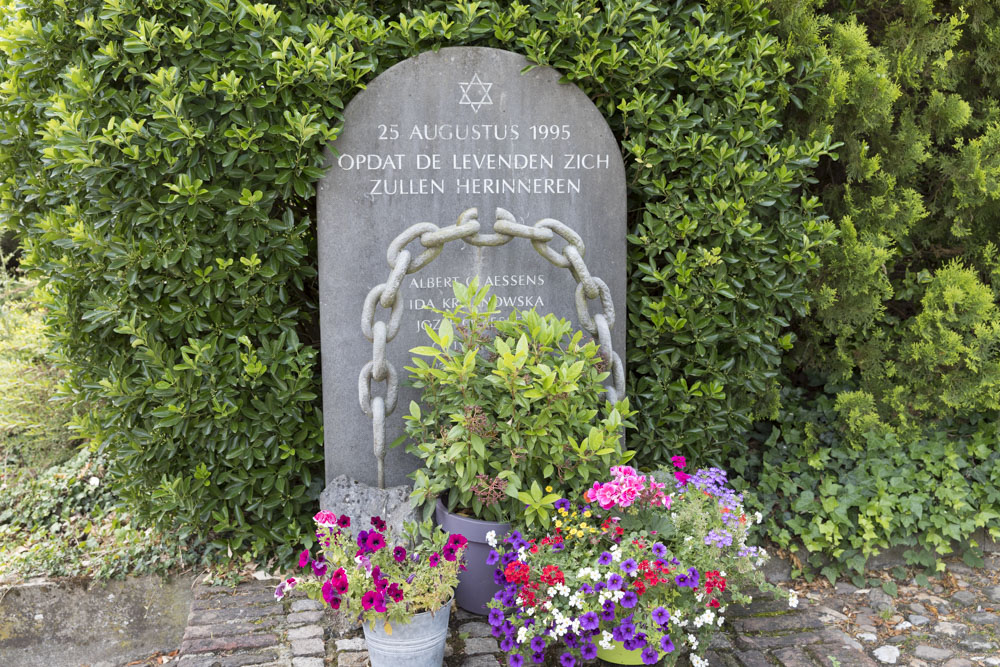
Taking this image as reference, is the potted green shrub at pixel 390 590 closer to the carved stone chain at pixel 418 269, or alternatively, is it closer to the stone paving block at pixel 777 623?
the carved stone chain at pixel 418 269

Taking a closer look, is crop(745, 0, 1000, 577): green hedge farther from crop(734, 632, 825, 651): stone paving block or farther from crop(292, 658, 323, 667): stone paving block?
crop(292, 658, 323, 667): stone paving block

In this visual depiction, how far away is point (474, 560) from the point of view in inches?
118

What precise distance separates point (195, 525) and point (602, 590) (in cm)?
203

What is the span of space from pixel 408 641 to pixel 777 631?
1515 millimetres

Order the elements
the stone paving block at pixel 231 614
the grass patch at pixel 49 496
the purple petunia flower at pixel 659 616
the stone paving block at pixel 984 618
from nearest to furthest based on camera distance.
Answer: the purple petunia flower at pixel 659 616 → the stone paving block at pixel 231 614 → the stone paving block at pixel 984 618 → the grass patch at pixel 49 496

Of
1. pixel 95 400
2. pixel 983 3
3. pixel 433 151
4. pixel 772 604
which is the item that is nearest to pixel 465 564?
pixel 772 604

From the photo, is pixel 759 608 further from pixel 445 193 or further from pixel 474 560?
pixel 445 193

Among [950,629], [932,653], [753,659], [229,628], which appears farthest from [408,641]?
[950,629]

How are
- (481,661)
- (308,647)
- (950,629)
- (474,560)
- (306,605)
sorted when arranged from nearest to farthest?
1. (481,661)
2. (308,647)
3. (474,560)
4. (306,605)
5. (950,629)

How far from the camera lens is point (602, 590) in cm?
251

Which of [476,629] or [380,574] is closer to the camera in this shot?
[380,574]

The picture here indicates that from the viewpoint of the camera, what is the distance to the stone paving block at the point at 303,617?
308 centimetres

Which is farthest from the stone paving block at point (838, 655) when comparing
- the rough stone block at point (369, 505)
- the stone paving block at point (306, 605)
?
the stone paving block at point (306, 605)

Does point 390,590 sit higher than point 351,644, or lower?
higher
